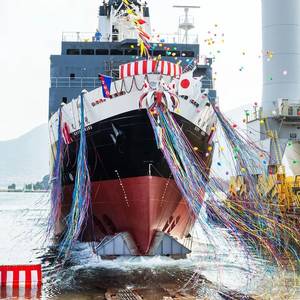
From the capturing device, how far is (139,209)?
13.9 metres

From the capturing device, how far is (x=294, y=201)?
19.7 m

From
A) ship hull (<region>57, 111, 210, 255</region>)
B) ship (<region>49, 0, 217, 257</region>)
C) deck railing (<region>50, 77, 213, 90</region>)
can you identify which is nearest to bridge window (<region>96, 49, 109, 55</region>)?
deck railing (<region>50, 77, 213, 90</region>)

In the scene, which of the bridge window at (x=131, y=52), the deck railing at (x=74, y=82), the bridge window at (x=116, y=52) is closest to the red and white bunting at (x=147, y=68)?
the deck railing at (x=74, y=82)

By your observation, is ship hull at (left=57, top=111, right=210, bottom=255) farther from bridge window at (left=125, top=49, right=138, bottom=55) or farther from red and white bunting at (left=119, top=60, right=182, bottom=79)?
bridge window at (left=125, top=49, right=138, bottom=55)

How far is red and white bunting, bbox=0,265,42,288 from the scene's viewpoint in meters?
11.9

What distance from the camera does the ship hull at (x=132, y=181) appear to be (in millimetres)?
13938

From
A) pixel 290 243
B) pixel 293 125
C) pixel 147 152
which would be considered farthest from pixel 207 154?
pixel 293 125

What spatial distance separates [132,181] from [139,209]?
0.88 m

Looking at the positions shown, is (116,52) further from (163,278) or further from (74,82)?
(163,278)

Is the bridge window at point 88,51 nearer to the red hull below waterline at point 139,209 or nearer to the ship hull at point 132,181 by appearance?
the ship hull at point 132,181

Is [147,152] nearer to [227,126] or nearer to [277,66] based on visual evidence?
[227,126]

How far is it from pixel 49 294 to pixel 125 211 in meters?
3.76

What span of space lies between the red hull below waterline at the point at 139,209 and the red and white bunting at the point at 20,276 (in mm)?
3080

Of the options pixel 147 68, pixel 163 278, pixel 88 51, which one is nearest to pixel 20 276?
pixel 163 278
